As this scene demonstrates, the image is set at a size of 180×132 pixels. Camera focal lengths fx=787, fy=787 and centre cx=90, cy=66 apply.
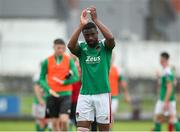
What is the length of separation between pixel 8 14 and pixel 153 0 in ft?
34.3

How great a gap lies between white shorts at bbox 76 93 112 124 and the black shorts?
4.11 m

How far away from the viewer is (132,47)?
43031 millimetres

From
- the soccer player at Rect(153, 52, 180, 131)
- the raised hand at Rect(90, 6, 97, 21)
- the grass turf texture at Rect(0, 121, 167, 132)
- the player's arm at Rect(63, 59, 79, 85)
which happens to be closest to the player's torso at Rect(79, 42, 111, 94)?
the raised hand at Rect(90, 6, 97, 21)

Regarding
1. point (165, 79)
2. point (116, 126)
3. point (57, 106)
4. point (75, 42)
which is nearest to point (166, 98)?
point (165, 79)

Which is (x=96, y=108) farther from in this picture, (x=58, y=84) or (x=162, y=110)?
(x=162, y=110)

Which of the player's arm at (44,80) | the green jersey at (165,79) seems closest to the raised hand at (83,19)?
the player's arm at (44,80)

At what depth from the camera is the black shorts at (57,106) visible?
1731cm

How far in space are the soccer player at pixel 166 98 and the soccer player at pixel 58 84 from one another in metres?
3.10

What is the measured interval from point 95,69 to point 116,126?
12.4m

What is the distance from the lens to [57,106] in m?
17.5

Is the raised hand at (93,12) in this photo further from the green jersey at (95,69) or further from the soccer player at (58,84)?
the soccer player at (58,84)

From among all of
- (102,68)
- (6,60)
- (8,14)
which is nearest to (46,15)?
(8,14)

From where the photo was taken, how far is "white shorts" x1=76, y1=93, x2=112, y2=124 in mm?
13141

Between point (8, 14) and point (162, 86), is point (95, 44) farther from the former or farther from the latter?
point (8, 14)
